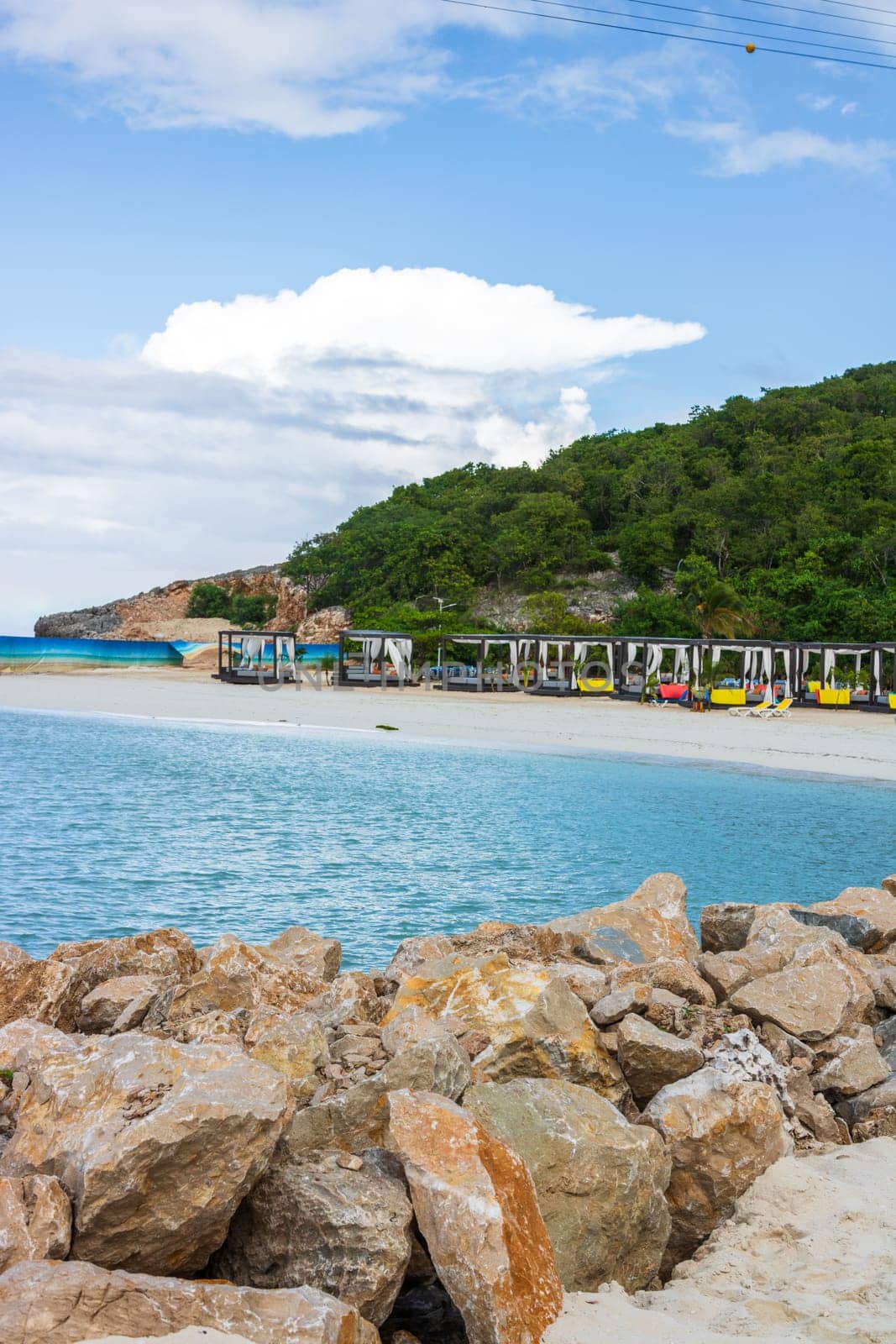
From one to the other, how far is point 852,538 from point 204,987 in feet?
160

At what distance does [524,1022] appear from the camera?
4.23 metres

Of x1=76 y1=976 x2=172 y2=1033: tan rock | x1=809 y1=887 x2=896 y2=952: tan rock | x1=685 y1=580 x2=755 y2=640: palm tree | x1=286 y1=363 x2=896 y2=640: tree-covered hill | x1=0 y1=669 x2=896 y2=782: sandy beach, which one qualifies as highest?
x1=286 y1=363 x2=896 y2=640: tree-covered hill

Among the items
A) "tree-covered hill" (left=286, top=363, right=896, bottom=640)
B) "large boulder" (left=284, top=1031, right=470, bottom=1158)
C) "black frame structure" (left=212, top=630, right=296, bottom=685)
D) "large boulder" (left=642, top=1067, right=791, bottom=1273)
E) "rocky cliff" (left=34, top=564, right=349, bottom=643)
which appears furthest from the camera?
"rocky cliff" (left=34, top=564, right=349, bottom=643)

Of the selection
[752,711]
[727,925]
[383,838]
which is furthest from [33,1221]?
[752,711]

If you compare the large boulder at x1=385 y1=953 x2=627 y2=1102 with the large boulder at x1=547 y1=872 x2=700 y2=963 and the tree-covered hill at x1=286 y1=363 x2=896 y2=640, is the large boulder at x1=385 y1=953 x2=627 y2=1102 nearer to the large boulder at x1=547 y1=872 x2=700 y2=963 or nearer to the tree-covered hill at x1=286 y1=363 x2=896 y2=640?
the large boulder at x1=547 y1=872 x2=700 y2=963

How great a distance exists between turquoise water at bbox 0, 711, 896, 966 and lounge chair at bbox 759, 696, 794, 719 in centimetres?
890

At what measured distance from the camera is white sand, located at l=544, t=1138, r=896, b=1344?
3072 mm

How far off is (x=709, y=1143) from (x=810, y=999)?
4.45 ft

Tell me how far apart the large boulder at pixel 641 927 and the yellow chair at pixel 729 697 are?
971 inches

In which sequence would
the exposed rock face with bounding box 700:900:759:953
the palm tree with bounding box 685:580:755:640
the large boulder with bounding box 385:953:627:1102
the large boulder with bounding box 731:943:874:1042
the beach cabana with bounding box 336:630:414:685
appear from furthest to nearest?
the palm tree with bounding box 685:580:755:640 < the beach cabana with bounding box 336:630:414:685 < the exposed rock face with bounding box 700:900:759:953 < the large boulder with bounding box 731:943:874:1042 < the large boulder with bounding box 385:953:627:1102

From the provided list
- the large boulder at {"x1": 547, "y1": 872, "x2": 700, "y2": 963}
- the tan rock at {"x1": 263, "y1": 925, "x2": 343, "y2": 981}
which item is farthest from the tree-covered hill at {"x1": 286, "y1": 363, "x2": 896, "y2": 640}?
the tan rock at {"x1": 263, "y1": 925, "x2": 343, "y2": 981}

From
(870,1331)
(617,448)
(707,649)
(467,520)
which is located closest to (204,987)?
(870,1331)

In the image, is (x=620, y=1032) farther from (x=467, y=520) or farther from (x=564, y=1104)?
(x=467, y=520)

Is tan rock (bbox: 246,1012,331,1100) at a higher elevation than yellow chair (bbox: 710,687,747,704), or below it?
higher
